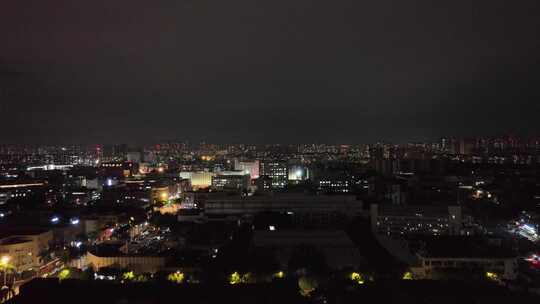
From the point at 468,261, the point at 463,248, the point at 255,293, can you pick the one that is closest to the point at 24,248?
the point at 255,293

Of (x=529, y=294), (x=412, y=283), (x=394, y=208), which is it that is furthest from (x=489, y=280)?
(x=394, y=208)

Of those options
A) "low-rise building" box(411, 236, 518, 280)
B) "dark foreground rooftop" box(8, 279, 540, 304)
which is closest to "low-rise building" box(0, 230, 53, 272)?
"dark foreground rooftop" box(8, 279, 540, 304)

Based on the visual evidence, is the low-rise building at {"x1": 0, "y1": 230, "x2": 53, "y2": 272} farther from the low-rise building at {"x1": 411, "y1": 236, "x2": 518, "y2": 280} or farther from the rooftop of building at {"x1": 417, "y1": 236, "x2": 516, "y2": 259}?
the rooftop of building at {"x1": 417, "y1": 236, "x2": 516, "y2": 259}

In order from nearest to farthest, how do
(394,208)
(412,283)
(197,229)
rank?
(412,283) < (197,229) < (394,208)

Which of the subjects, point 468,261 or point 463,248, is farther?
point 463,248

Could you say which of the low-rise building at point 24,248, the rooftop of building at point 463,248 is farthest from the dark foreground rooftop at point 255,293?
the low-rise building at point 24,248

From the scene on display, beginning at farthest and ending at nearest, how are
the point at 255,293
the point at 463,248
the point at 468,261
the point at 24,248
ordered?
the point at 24,248 < the point at 463,248 < the point at 468,261 < the point at 255,293

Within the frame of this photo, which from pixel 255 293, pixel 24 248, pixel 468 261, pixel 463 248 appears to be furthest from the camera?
pixel 24 248

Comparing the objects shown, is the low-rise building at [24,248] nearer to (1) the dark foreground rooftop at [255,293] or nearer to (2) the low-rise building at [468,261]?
(1) the dark foreground rooftop at [255,293]

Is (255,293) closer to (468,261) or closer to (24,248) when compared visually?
(468,261)

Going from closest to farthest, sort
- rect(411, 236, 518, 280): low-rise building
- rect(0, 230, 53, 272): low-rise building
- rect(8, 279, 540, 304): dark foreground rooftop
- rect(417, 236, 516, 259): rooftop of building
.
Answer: rect(8, 279, 540, 304): dark foreground rooftop → rect(411, 236, 518, 280): low-rise building → rect(417, 236, 516, 259): rooftop of building → rect(0, 230, 53, 272): low-rise building

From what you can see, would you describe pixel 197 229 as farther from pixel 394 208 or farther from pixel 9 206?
pixel 9 206
